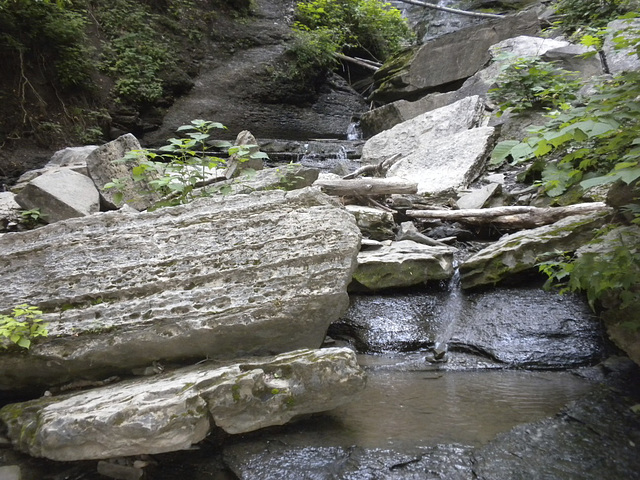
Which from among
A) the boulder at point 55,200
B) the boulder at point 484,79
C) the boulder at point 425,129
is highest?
the boulder at point 484,79

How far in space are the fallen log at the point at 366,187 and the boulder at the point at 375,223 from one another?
454mm

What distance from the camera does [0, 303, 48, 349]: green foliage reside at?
2.50 meters

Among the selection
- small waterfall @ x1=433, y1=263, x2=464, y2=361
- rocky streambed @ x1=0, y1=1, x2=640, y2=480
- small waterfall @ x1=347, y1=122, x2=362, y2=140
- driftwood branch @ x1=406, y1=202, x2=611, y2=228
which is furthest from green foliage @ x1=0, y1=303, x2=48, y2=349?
small waterfall @ x1=347, y1=122, x2=362, y2=140

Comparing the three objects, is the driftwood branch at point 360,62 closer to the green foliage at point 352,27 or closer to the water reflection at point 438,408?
the green foliage at point 352,27

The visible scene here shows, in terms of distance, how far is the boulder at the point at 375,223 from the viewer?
14.9ft

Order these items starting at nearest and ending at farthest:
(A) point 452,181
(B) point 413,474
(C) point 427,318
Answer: (B) point 413,474 < (C) point 427,318 < (A) point 452,181

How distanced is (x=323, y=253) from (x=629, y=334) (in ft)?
6.40

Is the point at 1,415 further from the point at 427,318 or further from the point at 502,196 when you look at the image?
the point at 502,196

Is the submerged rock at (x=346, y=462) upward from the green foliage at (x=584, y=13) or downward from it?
downward

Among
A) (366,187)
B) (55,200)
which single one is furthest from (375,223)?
(55,200)

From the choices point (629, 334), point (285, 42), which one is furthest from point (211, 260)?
point (285, 42)

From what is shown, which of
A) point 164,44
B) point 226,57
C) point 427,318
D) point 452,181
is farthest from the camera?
point 226,57

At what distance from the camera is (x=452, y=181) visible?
5941 mm

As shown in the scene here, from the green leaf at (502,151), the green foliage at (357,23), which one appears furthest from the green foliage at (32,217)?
the green foliage at (357,23)
